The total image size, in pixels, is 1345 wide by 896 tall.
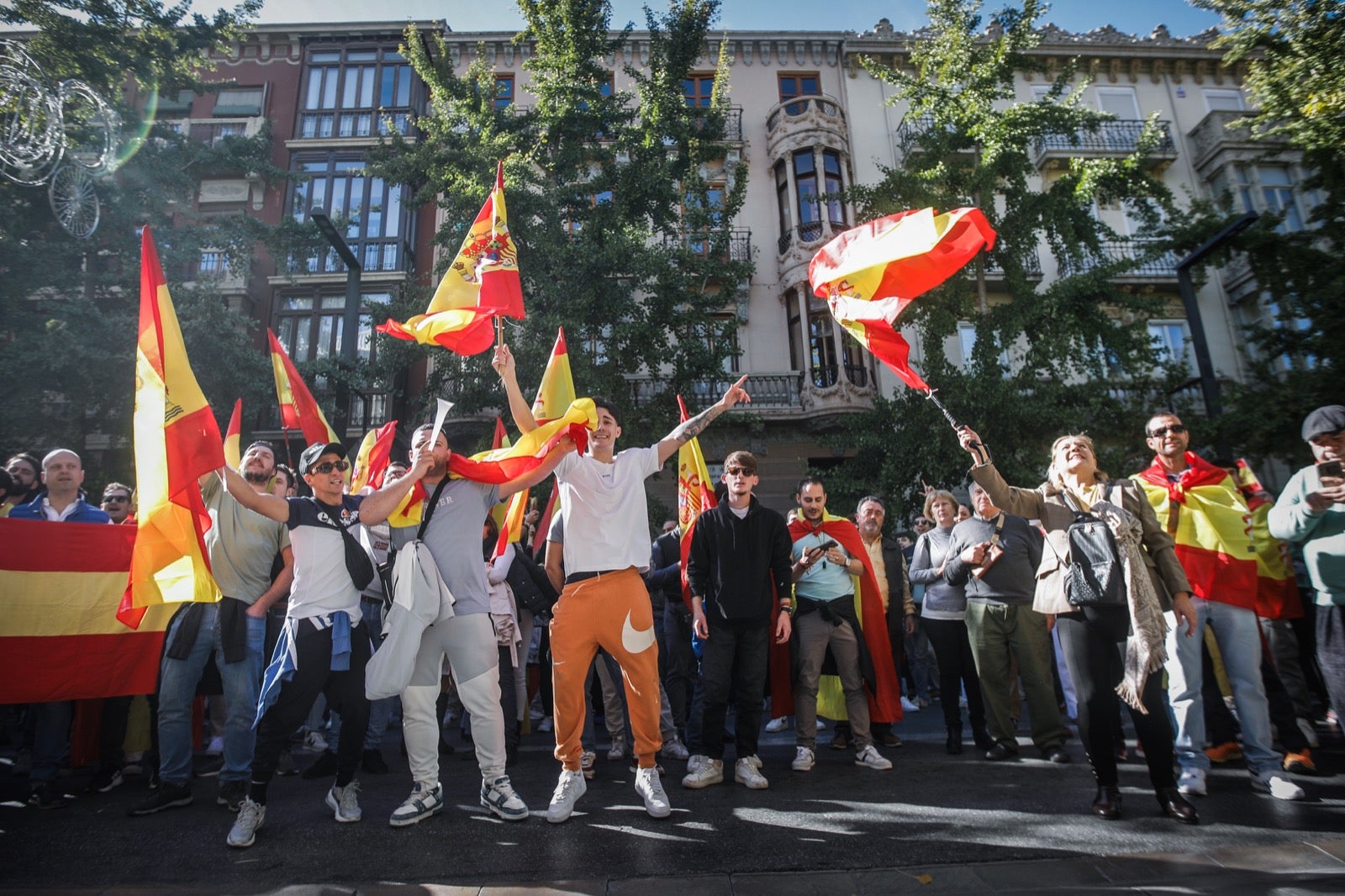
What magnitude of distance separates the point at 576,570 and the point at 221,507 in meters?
2.33

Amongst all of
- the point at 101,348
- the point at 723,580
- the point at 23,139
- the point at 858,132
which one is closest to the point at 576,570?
the point at 723,580

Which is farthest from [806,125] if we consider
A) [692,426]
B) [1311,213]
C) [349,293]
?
[692,426]

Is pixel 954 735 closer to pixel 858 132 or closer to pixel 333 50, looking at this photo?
pixel 858 132

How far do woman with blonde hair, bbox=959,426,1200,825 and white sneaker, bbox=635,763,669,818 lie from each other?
2210mm

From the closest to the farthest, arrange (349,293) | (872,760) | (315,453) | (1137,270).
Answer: (315,453), (872,760), (349,293), (1137,270)

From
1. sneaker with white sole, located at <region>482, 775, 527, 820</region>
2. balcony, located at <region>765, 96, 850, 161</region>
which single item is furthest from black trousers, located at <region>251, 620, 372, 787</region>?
balcony, located at <region>765, 96, 850, 161</region>

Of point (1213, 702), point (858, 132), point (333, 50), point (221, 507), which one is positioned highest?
point (333, 50)

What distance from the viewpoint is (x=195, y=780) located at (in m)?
5.12

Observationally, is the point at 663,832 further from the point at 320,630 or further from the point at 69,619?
the point at 69,619

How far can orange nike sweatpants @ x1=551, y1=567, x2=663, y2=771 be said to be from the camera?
4.04 metres

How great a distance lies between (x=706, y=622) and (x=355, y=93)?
22.7 meters

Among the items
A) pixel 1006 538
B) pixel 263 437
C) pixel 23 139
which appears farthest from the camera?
pixel 263 437

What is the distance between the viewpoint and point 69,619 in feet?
16.0

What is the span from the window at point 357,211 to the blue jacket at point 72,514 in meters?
16.0
